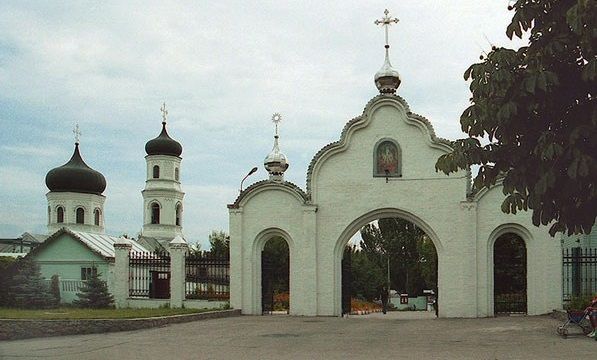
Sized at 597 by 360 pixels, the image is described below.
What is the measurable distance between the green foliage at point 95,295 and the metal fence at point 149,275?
905mm

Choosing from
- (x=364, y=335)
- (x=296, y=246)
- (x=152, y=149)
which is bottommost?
(x=364, y=335)

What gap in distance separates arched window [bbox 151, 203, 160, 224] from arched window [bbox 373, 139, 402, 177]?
34.0m

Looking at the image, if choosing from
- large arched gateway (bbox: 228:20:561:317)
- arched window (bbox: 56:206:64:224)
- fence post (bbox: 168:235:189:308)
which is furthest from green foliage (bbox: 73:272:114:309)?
arched window (bbox: 56:206:64:224)

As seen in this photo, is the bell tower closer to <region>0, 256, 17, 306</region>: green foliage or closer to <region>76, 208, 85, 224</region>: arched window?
<region>76, 208, 85, 224</region>: arched window

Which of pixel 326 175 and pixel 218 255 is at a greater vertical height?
pixel 326 175

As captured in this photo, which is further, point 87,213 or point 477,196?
point 87,213

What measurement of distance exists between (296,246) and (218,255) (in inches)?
133

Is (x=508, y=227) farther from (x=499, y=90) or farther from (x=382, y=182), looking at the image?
(x=499, y=90)

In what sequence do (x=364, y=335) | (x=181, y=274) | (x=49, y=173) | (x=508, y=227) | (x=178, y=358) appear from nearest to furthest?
1. (x=178, y=358)
2. (x=364, y=335)
3. (x=508, y=227)
4. (x=181, y=274)
5. (x=49, y=173)

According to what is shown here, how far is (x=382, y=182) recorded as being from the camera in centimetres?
2567

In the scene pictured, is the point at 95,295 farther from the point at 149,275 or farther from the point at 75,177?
the point at 75,177

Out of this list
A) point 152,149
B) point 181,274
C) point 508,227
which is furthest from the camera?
point 152,149

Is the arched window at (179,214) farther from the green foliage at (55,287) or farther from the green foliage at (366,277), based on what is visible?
the green foliage at (55,287)

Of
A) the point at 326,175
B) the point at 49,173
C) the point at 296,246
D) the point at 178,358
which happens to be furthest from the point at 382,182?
the point at 49,173
